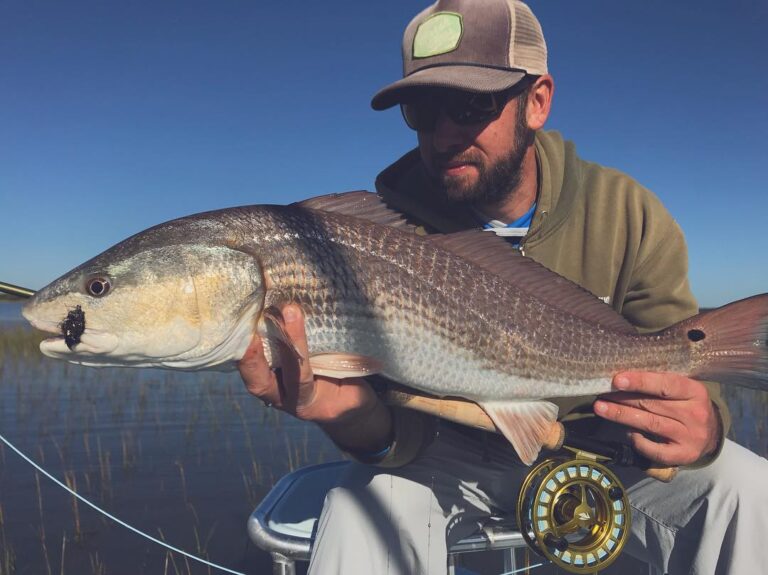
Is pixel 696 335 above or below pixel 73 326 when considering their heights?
below

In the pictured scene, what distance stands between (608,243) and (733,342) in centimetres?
92

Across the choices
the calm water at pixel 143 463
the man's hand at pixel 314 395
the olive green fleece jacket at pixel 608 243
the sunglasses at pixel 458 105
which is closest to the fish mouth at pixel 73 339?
the man's hand at pixel 314 395

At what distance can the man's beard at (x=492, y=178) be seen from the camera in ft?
11.2

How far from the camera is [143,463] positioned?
817 centimetres

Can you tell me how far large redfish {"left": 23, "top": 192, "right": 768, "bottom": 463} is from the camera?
2500 mm

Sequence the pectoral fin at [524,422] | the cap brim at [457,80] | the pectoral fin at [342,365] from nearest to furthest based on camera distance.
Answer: the pectoral fin at [342,365], the pectoral fin at [524,422], the cap brim at [457,80]

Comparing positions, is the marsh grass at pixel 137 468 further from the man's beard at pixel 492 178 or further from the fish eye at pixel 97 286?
the man's beard at pixel 492 178

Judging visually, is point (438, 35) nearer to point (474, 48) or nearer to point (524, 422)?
point (474, 48)

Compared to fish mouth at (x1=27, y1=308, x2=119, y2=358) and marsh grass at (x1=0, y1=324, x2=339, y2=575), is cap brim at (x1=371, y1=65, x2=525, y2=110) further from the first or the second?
marsh grass at (x1=0, y1=324, x2=339, y2=575)

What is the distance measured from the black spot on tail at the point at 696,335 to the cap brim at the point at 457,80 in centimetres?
163

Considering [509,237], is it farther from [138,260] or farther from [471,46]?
[138,260]

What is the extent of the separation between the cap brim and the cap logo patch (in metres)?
0.13

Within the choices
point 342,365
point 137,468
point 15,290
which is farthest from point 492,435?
point 137,468

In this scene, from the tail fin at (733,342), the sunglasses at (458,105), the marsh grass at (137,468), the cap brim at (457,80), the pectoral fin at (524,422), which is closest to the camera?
the tail fin at (733,342)
